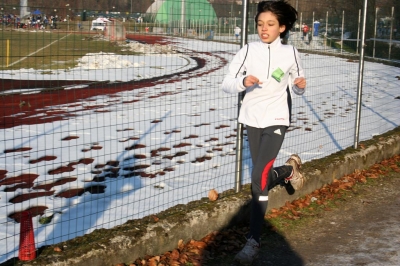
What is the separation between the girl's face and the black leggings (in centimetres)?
76

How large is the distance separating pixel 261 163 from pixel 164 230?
1006mm

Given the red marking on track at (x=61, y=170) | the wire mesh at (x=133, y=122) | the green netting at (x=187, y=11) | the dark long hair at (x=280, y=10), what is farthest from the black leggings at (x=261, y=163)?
the red marking on track at (x=61, y=170)

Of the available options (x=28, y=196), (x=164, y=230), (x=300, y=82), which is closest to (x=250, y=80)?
(x=300, y=82)

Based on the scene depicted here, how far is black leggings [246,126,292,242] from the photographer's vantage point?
506 cm

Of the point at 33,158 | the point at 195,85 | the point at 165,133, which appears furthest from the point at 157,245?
the point at 195,85

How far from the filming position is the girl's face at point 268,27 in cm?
497

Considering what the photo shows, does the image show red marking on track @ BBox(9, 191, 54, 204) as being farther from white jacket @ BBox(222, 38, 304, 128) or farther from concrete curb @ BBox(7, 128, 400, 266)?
white jacket @ BBox(222, 38, 304, 128)

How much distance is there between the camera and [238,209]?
5.74m

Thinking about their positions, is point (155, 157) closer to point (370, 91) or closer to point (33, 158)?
point (33, 158)

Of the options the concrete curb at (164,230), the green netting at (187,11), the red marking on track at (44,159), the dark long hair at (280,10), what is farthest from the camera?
the red marking on track at (44,159)

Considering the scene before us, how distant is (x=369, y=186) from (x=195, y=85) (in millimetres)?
11269

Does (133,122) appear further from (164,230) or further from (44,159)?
(164,230)

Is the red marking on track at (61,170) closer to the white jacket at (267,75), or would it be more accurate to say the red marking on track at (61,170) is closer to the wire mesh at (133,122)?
the wire mesh at (133,122)

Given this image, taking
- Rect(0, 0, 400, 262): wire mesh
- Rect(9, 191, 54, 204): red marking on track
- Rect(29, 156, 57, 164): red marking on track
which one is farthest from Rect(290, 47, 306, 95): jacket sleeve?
Rect(29, 156, 57, 164): red marking on track
